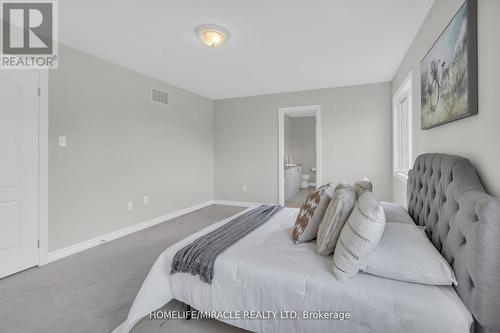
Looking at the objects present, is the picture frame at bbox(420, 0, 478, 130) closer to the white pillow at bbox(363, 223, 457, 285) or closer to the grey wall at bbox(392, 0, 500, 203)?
the grey wall at bbox(392, 0, 500, 203)

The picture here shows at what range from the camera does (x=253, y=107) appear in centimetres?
528

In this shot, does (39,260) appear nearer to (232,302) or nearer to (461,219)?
(232,302)

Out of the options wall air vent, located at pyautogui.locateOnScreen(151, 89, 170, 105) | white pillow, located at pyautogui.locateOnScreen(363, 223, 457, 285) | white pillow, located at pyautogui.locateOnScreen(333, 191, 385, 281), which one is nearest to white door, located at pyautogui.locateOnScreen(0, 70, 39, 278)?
wall air vent, located at pyautogui.locateOnScreen(151, 89, 170, 105)

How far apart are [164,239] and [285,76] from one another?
10.4 ft

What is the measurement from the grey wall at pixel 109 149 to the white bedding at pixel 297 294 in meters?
2.02

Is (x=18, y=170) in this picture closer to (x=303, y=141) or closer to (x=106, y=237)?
(x=106, y=237)

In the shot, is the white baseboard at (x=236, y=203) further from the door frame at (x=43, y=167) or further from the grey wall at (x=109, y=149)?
the door frame at (x=43, y=167)

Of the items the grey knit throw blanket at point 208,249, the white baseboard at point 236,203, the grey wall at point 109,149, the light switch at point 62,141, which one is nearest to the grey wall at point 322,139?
the white baseboard at point 236,203

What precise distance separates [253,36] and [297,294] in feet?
8.24

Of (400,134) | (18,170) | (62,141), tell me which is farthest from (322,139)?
(18,170)

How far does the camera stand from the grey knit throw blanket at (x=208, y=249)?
149 cm

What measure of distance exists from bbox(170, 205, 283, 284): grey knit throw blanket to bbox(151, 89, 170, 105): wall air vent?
2882mm

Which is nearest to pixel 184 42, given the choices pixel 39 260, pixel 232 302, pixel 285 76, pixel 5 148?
pixel 285 76

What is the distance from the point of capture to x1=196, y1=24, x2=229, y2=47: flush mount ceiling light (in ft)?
7.77
